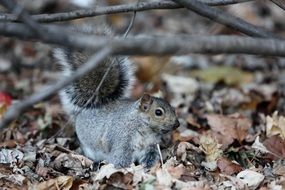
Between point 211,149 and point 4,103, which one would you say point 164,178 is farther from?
point 4,103

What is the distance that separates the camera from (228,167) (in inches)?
152

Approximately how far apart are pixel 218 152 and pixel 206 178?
390mm

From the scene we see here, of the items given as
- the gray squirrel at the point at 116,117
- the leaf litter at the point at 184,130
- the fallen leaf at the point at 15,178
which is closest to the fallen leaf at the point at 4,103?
the leaf litter at the point at 184,130

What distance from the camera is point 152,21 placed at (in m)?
8.45

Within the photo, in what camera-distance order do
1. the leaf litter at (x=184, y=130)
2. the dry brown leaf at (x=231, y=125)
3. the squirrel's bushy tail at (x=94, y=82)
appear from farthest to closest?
the dry brown leaf at (x=231, y=125), the squirrel's bushy tail at (x=94, y=82), the leaf litter at (x=184, y=130)

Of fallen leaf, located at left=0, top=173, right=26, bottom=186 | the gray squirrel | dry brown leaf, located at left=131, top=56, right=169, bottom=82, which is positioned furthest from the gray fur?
dry brown leaf, located at left=131, top=56, right=169, bottom=82

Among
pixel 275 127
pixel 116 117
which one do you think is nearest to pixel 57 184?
pixel 116 117

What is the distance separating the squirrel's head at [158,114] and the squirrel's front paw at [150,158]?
6.5 inches

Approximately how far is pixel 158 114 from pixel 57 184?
35.5 inches

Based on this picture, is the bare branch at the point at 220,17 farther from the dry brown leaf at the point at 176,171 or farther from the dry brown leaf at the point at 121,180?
the dry brown leaf at the point at 121,180

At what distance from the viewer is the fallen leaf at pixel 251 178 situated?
11.7 feet

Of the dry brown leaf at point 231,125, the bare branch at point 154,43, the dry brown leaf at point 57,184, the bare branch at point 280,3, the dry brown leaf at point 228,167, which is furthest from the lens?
the dry brown leaf at point 231,125

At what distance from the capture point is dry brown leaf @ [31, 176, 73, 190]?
349 centimetres

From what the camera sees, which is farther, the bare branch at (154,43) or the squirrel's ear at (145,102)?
the squirrel's ear at (145,102)
